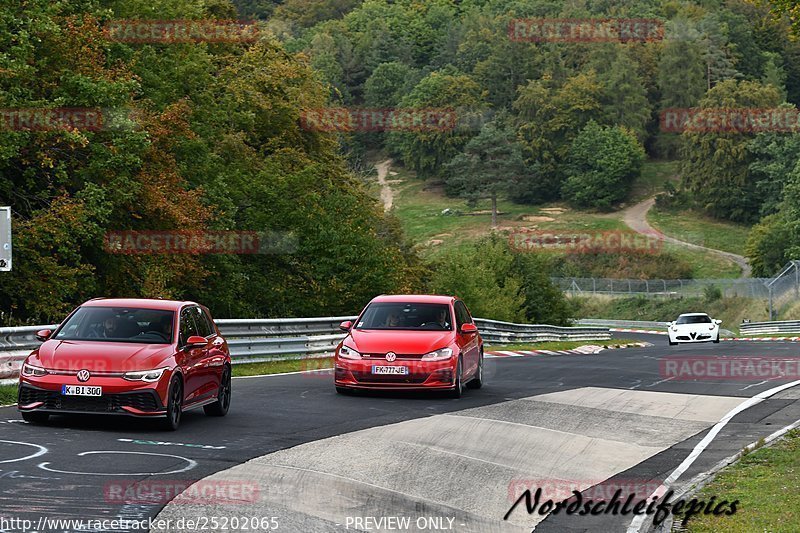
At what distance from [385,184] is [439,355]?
160 metres

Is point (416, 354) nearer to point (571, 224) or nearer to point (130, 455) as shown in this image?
point (130, 455)

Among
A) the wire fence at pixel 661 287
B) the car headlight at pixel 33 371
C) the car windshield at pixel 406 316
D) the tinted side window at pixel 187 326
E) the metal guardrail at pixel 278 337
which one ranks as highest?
→ the tinted side window at pixel 187 326

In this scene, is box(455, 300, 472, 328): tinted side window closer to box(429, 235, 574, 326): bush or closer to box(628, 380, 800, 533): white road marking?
box(628, 380, 800, 533): white road marking

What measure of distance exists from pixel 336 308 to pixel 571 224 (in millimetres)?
107814

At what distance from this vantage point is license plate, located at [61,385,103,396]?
533 inches

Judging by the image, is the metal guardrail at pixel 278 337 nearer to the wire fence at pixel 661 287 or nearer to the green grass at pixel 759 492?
the green grass at pixel 759 492

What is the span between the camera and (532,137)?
169875mm

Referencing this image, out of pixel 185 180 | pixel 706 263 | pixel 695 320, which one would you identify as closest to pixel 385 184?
pixel 706 263

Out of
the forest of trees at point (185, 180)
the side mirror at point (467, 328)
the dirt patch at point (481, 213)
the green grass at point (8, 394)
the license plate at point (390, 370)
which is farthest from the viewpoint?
the dirt patch at point (481, 213)

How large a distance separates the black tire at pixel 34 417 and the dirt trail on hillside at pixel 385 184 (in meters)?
145

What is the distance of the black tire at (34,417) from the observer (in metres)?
14.0

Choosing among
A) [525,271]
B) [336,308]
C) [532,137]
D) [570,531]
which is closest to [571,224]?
[532,137]

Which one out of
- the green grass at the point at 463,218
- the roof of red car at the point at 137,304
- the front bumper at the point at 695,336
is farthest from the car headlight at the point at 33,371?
the green grass at the point at 463,218

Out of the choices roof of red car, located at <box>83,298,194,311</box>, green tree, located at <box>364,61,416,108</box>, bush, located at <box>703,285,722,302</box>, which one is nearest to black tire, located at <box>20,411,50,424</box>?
roof of red car, located at <box>83,298,194,311</box>
